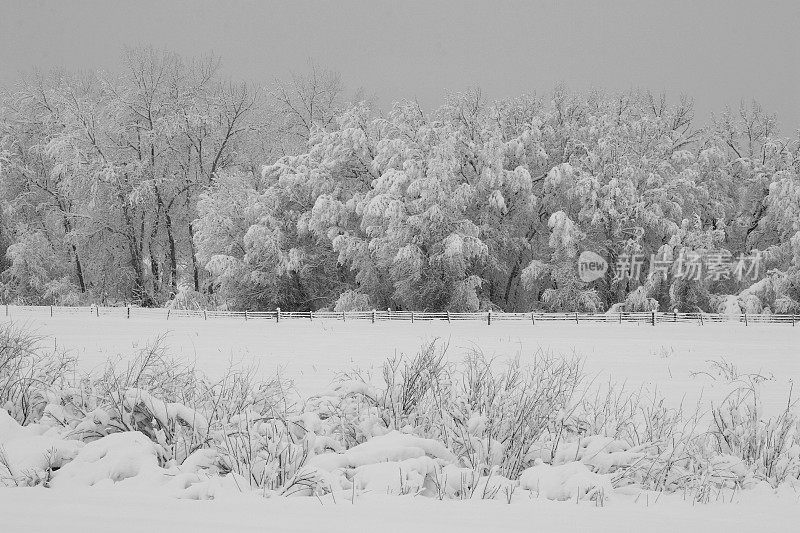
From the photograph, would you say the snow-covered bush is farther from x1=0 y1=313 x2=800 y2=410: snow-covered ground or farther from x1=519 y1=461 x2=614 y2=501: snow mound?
x1=0 y1=313 x2=800 y2=410: snow-covered ground

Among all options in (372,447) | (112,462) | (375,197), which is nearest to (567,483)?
(372,447)

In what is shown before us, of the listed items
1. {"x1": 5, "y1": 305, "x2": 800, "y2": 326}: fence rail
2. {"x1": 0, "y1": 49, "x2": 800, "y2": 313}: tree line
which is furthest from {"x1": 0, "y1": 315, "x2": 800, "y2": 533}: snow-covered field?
{"x1": 0, "y1": 49, "x2": 800, "y2": 313}: tree line

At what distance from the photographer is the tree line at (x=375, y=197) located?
34.3 m

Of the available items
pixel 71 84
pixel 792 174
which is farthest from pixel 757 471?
pixel 71 84

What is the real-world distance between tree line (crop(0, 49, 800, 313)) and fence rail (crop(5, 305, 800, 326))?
1573 mm

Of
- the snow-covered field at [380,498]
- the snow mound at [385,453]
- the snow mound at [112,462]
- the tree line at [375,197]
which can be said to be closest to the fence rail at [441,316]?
the tree line at [375,197]

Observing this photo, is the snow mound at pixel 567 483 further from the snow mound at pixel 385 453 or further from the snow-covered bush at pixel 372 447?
the snow mound at pixel 385 453

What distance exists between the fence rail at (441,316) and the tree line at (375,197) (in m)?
1.57

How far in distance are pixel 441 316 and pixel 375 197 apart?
23.7 feet

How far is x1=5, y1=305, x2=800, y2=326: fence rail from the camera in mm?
31094

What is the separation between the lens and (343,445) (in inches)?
234

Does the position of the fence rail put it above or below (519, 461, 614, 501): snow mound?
above

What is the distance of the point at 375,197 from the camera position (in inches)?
1294

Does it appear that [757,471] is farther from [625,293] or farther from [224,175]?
[224,175]
